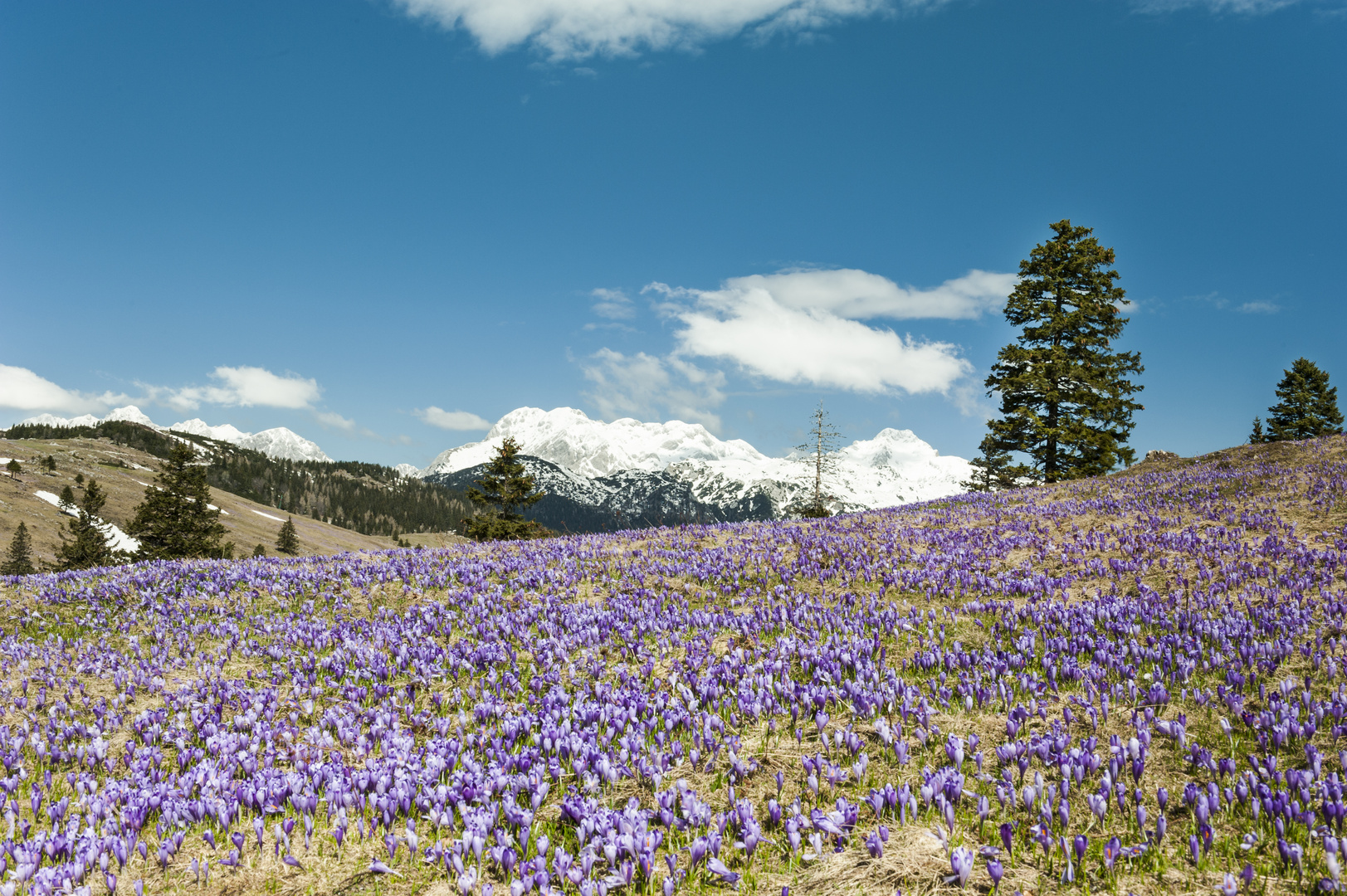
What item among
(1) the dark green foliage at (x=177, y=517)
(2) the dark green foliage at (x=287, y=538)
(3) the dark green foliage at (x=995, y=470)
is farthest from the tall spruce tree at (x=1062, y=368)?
(2) the dark green foliage at (x=287, y=538)

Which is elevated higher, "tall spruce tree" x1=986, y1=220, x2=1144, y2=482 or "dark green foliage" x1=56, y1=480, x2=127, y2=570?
"tall spruce tree" x1=986, y1=220, x2=1144, y2=482

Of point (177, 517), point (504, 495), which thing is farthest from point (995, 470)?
point (177, 517)

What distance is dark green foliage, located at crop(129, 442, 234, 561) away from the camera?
50.2 metres

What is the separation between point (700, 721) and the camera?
19.5 feet

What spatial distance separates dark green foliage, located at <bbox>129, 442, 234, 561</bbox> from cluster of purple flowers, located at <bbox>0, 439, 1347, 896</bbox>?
4619 cm

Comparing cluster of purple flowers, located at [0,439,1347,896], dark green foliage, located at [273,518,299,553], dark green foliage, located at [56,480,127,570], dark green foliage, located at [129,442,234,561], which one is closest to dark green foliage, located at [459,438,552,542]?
dark green foliage, located at [129,442,234,561]

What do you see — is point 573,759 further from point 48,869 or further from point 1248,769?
point 1248,769

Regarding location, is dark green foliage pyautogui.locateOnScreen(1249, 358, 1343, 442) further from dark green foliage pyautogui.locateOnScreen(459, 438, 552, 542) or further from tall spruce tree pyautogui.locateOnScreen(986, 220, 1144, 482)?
dark green foliage pyautogui.locateOnScreen(459, 438, 552, 542)

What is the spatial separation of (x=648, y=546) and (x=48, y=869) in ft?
38.2

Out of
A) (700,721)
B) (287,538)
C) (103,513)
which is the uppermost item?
(103,513)

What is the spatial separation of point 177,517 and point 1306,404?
96.3 metres

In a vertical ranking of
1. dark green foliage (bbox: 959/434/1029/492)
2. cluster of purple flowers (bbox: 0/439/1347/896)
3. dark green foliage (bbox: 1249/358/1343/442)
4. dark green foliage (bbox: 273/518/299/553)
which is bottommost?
cluster of purple flowers (bbox: 0/439/1347/896)

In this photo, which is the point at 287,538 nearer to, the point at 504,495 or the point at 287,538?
the point at 287,538

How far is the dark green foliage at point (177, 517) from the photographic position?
165 feet
